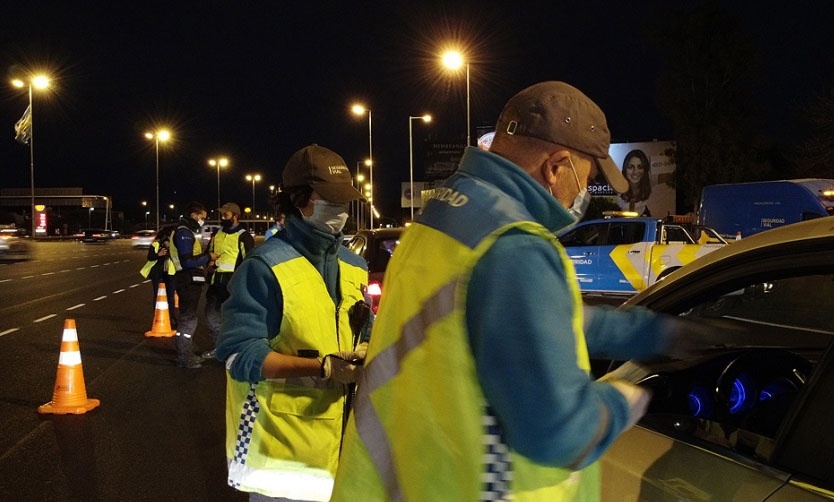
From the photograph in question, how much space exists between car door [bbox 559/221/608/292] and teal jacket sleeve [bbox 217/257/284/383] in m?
14.5

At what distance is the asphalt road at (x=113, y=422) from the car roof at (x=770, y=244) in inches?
133

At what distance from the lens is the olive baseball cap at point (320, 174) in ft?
9.15

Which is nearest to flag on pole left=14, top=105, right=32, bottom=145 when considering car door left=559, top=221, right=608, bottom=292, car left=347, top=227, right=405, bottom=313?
car door left=559, top=221, right=608, bottom=292

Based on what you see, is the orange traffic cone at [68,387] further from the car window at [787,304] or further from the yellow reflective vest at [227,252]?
the car window at [787,304]

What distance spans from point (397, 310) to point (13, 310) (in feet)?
49.0

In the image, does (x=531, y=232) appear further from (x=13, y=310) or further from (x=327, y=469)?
(x=13, y=310)

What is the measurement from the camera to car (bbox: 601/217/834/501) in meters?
1.76

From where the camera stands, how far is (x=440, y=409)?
1.36 m

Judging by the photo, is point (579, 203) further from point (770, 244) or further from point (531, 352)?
point (770, 244)

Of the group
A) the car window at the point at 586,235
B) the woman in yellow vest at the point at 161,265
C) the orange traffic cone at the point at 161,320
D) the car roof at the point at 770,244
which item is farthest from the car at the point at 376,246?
the car window at the point at 586,235

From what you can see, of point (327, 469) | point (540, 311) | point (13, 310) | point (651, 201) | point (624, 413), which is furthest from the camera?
point (651, 201)

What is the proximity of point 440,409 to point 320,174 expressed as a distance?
5.34 feet

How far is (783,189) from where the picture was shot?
22.7 m

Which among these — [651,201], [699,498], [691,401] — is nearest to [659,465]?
[699,498]
